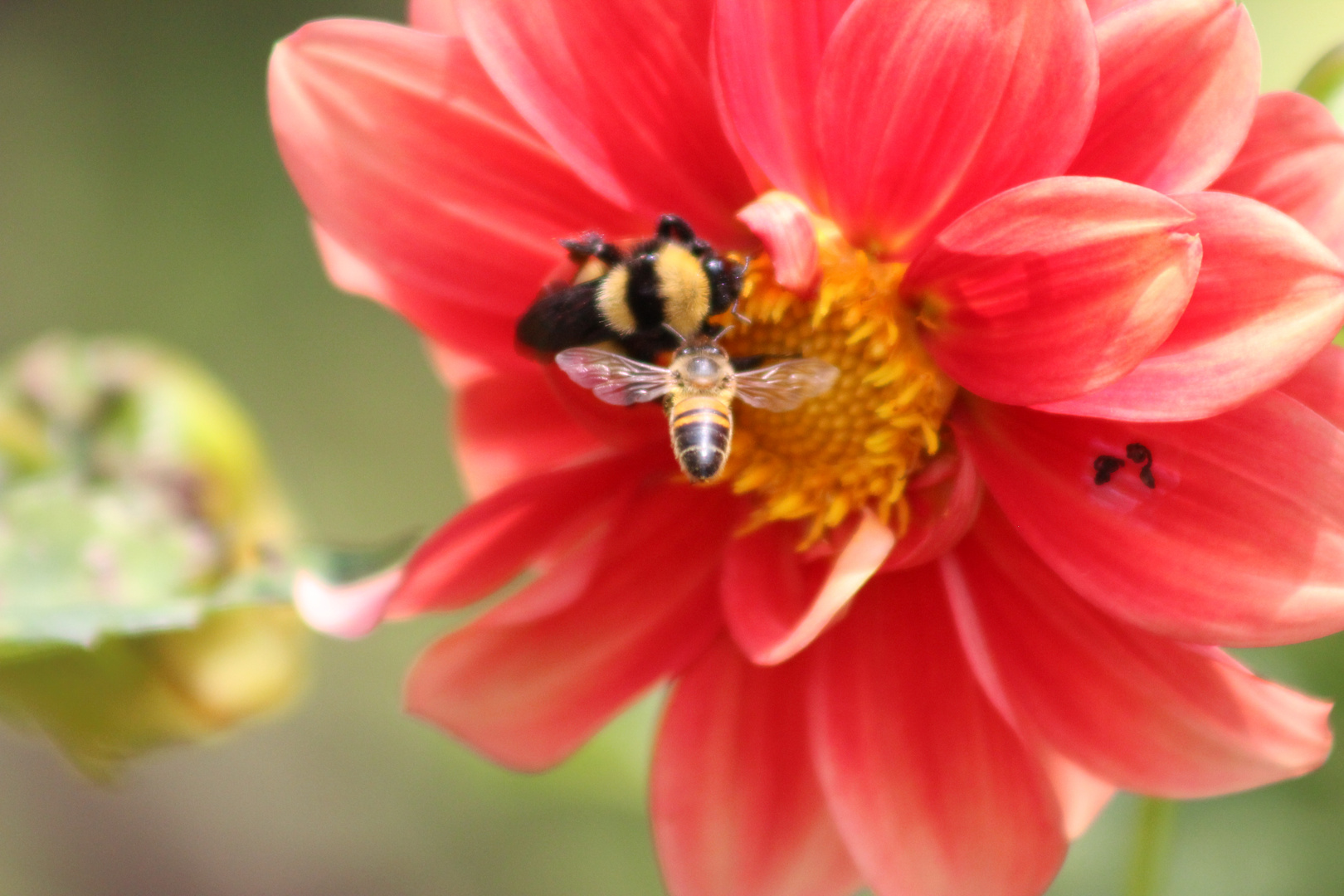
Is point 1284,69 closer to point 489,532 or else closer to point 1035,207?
point 1035,207

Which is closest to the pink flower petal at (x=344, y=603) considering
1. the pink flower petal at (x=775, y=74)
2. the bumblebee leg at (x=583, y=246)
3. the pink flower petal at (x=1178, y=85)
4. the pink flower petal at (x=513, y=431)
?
the pink flower petal at (x=513, y=431)

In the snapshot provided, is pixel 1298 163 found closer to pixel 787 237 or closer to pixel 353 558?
pixel 787 237

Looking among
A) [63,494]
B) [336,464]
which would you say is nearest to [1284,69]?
[63,494]

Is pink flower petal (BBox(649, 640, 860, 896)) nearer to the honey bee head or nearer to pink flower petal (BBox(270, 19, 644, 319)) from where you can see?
the honey bee head

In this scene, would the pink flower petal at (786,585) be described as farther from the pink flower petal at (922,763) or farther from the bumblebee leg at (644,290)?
the bumblebee leg at (644,290)

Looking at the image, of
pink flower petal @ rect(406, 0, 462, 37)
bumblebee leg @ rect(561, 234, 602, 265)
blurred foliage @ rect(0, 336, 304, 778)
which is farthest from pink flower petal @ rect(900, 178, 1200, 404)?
blurred foliage @ rect(0, 336, 304, 778)
